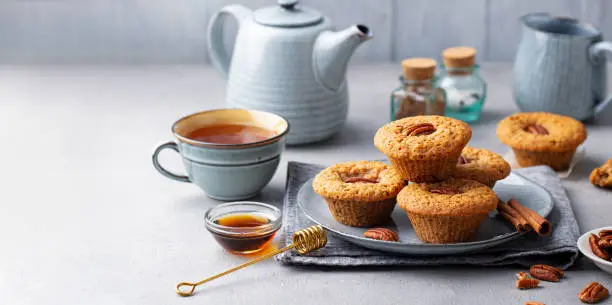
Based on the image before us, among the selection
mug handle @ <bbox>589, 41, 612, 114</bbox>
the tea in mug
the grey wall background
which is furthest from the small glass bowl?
the grey wall background

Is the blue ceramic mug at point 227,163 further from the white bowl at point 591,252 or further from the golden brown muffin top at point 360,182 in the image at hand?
the white bowl at point 591,252

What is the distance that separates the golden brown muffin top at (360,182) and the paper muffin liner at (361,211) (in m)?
0.01

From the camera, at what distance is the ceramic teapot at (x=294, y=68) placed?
5.65 ft

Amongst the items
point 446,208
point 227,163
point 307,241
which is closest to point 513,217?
point 446,208

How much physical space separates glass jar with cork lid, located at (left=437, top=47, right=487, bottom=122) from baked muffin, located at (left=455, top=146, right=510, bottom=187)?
0.43 metres

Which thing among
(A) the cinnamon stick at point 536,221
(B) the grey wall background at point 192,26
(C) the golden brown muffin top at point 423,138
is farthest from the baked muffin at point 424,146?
(B) the grey wall background at point 192,26

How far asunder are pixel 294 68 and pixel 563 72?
0.53 meters

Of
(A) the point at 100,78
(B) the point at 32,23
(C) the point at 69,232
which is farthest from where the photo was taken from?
(B) the point at 32,23

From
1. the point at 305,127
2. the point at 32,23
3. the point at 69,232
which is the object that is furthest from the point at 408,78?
the point at 32,23

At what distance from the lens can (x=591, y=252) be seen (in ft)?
4.12

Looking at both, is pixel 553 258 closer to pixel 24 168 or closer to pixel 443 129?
pixel 443 129

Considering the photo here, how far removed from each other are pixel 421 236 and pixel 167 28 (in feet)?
4.13

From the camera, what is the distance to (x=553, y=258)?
1296mm

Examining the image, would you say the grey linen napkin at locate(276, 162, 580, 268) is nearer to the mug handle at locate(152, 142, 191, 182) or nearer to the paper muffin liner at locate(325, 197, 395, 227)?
the paper muffin liner at locate(325, 197, 395, 227)
